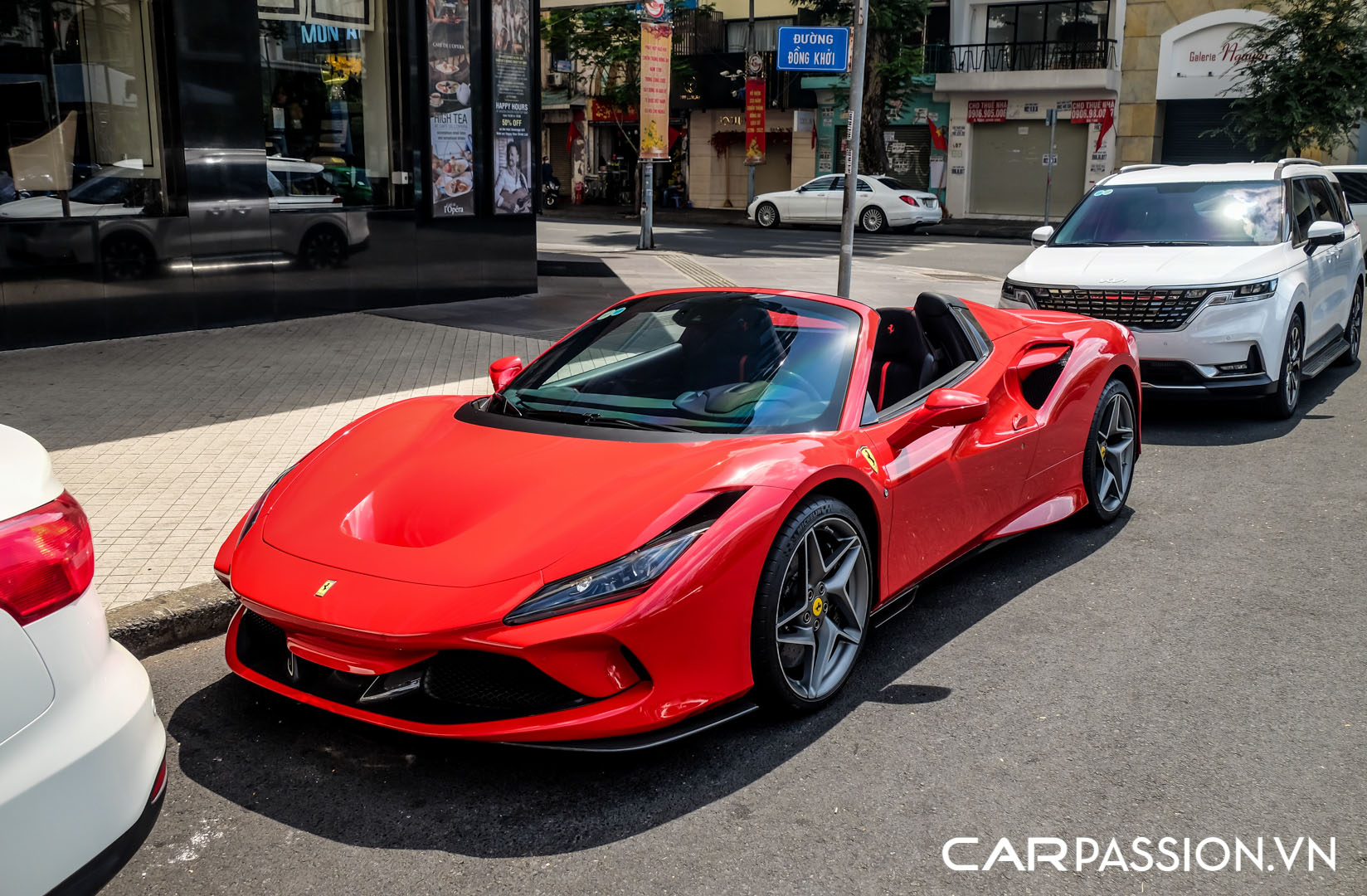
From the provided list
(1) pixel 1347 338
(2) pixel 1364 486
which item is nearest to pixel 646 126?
(1) pixel 1347 338

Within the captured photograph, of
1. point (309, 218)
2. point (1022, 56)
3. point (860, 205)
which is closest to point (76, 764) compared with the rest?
point (309, 218)

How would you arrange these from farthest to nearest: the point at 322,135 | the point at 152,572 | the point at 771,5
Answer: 1. the point at 771,5
2. the point at 322,135
3. the point at 152,572

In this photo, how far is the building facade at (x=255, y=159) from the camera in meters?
9.97

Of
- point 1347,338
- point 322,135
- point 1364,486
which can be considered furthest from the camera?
point 322,135

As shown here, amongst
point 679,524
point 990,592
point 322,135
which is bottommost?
point 990,592

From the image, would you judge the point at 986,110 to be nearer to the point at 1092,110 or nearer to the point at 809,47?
the point at 1092,110

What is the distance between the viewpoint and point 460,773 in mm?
3461

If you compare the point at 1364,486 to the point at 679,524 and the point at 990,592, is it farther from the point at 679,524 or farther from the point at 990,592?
the point at 679,524

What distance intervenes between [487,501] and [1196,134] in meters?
34.8

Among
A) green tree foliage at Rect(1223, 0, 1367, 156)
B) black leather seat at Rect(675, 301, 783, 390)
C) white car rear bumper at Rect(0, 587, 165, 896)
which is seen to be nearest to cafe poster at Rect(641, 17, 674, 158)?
green tree foliage at Rect(1223, 0, 1367, 156)

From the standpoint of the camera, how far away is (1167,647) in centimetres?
441

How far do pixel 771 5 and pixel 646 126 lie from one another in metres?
19.1

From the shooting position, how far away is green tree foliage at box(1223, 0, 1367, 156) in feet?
89.6

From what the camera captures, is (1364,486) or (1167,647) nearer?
(1167,647)
